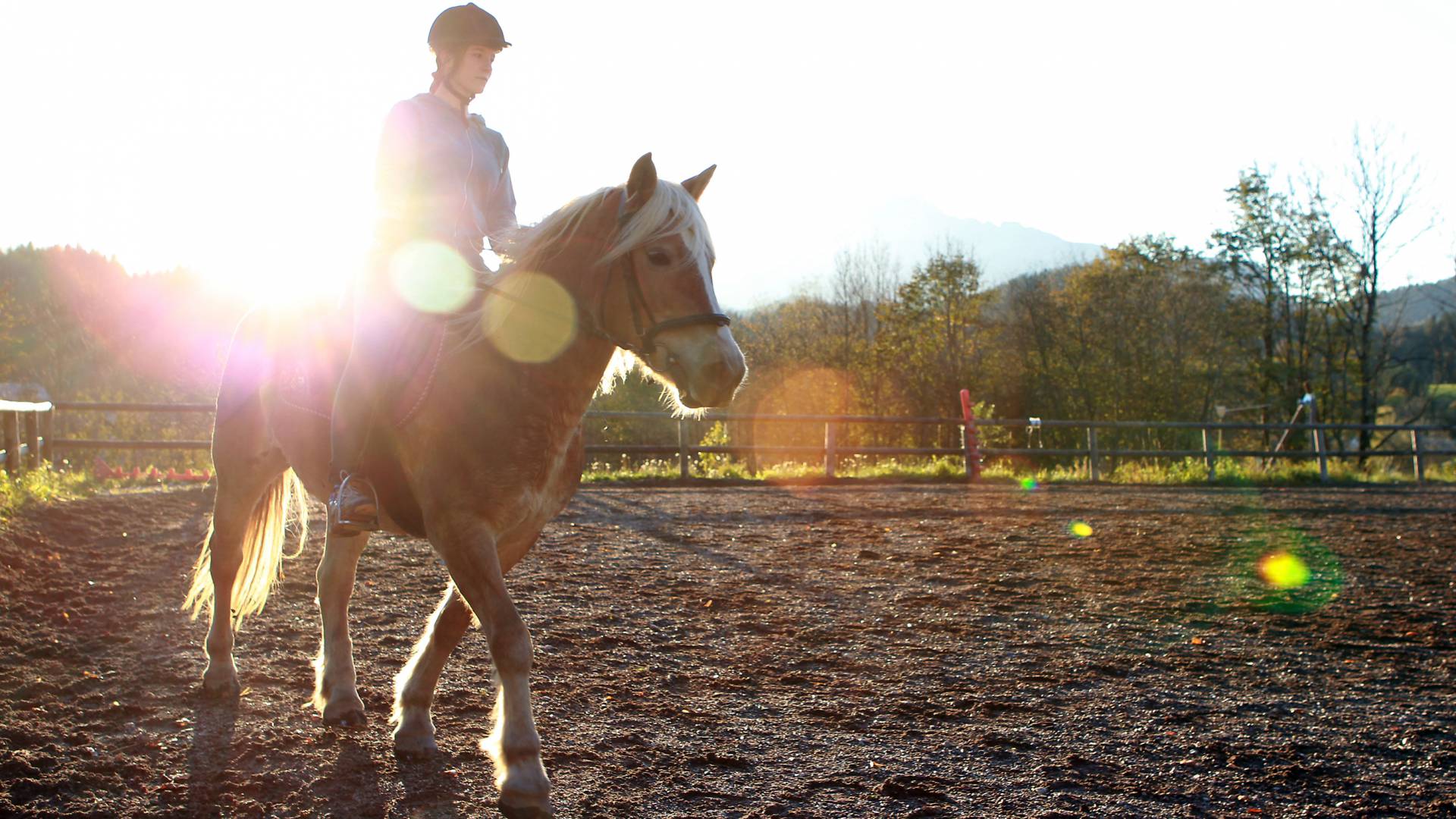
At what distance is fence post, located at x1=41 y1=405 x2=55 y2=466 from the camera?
45.3 ft

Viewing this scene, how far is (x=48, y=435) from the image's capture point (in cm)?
1397

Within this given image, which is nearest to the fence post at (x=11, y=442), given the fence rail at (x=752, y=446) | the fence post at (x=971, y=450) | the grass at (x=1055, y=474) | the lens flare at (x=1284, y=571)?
the fence rail at (x=752, y=446)

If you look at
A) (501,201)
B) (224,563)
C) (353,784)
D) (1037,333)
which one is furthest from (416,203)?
(1037,333)

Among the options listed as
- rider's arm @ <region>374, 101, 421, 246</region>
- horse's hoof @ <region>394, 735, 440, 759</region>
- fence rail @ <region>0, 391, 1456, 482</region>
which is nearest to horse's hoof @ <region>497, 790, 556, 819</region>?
horse's hoof @ <region>394, 735, 440, 759</region>

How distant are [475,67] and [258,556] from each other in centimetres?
254

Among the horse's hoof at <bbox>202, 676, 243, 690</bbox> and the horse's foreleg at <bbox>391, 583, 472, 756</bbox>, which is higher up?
the horse's foreleg at <bbox>391, 583, 472, 756</bbox>

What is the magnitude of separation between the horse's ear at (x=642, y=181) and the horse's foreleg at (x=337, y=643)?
1901mm

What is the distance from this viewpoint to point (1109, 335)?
35.4m

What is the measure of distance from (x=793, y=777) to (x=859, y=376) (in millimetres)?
31914

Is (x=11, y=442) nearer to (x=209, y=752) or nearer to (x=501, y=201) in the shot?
(x=209, y=752)

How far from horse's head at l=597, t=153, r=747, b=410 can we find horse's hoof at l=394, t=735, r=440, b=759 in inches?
62.4

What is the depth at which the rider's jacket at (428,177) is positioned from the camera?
11.2 feet

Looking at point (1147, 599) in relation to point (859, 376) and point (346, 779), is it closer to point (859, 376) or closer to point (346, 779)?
point (346, 779)

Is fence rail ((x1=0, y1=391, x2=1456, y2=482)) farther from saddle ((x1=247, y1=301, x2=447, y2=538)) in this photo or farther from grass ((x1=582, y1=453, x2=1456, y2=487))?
saddle ((x1=247, y1=301, x2=447, y2=538))
